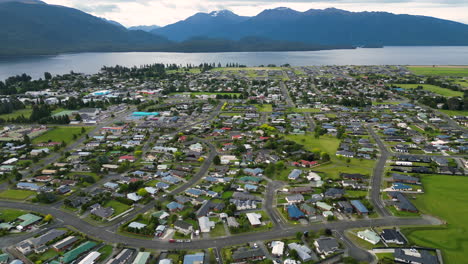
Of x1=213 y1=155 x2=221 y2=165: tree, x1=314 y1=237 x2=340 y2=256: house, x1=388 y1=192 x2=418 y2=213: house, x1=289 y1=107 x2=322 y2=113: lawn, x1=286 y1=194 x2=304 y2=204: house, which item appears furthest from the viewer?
x1=289 y1=107 x2=322 y2=113: lawn

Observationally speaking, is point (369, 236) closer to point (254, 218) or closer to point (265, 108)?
point (254, 218)

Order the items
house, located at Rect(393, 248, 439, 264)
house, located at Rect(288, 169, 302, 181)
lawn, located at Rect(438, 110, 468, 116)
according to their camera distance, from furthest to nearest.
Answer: lawn, located at Rect(438, 110, 468, 116) < house, located at Rect(288, 169, 302, 181) < house, located at Rect(393, 248, 439, 264)

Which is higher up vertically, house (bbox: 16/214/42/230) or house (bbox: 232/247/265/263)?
house (bbox: 232/247/265/263)

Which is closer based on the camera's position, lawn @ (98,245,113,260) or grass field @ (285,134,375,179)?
lawn @ (98,245,113,260)

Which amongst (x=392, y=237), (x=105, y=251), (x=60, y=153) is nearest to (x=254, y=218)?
(x=392, y=237)

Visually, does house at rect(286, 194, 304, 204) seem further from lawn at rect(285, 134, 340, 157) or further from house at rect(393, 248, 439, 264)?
lawn at rect(285, 134, 340, 157)

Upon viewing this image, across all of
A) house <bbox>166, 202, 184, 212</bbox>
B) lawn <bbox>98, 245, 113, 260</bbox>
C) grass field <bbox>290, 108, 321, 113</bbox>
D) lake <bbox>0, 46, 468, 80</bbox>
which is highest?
lake <bbox>0, 46, 468, 80</bbox>

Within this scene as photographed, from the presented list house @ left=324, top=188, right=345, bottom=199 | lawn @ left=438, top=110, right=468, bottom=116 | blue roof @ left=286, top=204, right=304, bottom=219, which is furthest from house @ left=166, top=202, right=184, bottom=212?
lawn @ left=438, top=110, right=468, bottom=116

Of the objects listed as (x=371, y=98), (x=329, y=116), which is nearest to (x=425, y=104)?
(x=371, y=98)
